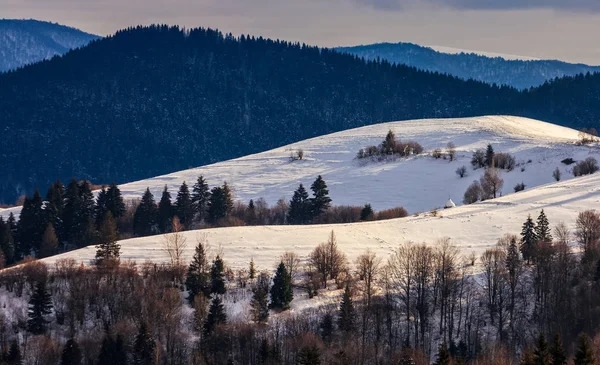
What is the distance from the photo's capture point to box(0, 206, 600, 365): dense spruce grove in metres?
58.4

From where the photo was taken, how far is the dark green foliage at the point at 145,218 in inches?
3880

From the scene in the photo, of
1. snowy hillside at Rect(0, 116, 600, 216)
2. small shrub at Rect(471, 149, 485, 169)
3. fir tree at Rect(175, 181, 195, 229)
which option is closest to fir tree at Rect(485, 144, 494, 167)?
small shrub at Rect(471, 149, 485, 169)

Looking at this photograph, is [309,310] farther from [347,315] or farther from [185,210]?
[185,210]

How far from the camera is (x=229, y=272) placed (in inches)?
2667

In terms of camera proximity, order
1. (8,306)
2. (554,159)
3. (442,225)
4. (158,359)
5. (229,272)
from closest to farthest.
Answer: (158,359), (8,306), (229,272), (442,225), (554,159)

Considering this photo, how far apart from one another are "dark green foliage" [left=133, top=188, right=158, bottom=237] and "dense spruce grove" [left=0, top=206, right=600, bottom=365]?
30128 millimetres

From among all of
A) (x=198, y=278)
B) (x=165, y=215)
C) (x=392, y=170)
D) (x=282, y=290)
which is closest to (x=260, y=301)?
(x=282, y=290)

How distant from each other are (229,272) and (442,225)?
83.9 feet

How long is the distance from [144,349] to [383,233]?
30276 mm

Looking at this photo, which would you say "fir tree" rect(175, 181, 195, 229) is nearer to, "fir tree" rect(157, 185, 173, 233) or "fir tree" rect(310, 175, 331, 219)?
"fir tree" rect(157, 185, 173, 233)

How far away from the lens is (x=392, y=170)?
126688 mm

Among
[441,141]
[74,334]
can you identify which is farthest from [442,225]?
[441,141]

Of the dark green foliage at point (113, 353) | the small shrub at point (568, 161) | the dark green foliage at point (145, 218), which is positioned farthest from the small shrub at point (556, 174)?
the dark green foliage at point (113, 353)

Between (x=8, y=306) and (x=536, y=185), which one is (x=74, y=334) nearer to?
(x=8, y=306)
